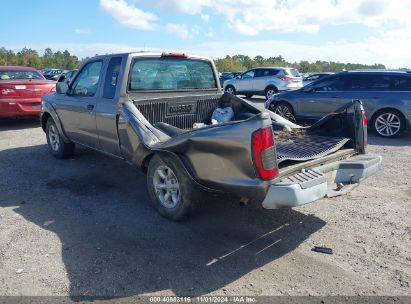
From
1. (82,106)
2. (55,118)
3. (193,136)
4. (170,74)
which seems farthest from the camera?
(55,118)

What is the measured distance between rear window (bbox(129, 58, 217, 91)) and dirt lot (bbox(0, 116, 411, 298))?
1457mm

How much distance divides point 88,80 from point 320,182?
3.80 meters

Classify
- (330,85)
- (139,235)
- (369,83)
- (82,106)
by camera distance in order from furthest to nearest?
1. (330,85)
2. (369,83)
3. (82,106)
4. (139,235)

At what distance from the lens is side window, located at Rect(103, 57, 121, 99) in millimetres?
4883

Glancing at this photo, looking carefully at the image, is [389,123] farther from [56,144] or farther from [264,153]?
[56,144]

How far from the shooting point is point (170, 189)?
4164 millimetres

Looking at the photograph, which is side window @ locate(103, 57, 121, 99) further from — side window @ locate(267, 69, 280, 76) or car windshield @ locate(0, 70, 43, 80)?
side window @ locate(267, 69, 280, 76)

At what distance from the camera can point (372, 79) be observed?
9359 millimetres

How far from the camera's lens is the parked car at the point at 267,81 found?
1886 centimetres

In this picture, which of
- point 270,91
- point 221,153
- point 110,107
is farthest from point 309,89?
point 270,91

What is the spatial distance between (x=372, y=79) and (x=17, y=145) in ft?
27.6

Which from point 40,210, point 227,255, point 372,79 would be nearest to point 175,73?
point 40,210

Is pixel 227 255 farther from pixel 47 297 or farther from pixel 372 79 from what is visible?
pixel 372 79

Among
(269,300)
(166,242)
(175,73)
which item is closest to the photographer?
(269,300)
